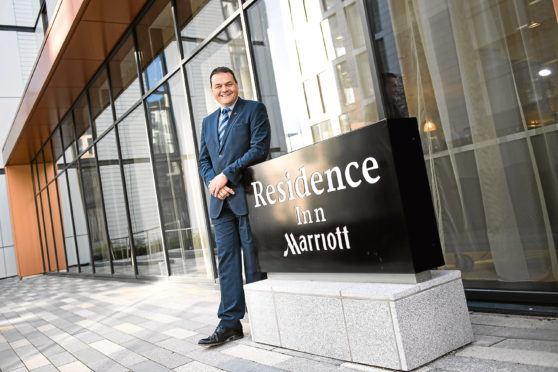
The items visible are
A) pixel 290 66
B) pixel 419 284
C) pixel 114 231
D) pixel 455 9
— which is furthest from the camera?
pixel 114 231

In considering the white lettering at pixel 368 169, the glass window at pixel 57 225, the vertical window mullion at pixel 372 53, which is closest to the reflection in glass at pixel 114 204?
the glass window at pixel 57 225

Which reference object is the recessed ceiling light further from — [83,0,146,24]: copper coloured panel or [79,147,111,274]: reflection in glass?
[79,147,111,274]: reflection in glass

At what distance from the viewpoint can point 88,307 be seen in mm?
5773

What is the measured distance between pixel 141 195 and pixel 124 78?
187cm

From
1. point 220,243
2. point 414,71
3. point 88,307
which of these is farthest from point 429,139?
point 88,307

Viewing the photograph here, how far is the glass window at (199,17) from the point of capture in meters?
4.72

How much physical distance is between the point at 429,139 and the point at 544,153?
71cm

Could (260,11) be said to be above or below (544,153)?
above

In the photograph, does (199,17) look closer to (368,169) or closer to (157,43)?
(157,43)

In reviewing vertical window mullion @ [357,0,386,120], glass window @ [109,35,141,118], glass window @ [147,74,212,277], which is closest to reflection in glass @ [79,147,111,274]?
glass window @ [109,35,141,118]

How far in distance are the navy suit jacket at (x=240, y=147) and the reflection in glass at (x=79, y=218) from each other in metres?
8.09

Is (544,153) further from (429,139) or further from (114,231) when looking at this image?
(114,231)

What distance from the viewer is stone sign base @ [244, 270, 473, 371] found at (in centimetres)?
193

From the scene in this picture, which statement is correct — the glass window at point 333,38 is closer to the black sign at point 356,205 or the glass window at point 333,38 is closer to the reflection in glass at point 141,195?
the black sign at point 356,205
